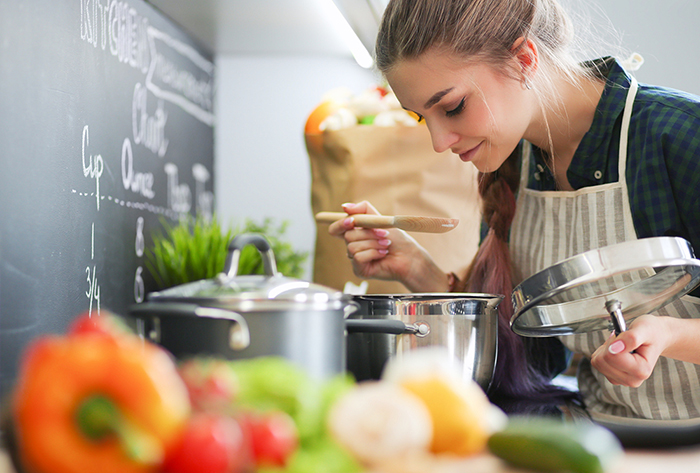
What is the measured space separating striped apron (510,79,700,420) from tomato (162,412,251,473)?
2.36 feet

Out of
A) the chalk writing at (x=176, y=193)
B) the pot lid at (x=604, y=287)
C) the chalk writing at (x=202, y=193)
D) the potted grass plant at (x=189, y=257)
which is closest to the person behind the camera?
the pot lid at (x=604, y=287)

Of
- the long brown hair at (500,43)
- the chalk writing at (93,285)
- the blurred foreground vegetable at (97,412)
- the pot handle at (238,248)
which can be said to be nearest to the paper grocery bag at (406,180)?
the long brown hair at (500,43)

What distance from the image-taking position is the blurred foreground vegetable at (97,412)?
31cm

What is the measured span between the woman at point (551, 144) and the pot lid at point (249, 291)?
1.35 feet

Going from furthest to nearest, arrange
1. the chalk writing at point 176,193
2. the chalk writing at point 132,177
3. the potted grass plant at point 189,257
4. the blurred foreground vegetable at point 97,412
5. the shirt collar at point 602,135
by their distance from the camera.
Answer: the chalk writing at point 176,193, the potted grass plant at point 189,257, the chalk writing at point 132,177, the shirt collar at point 602,135, the blurred foreground vegetable at point 97,412

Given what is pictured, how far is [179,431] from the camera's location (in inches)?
12.8

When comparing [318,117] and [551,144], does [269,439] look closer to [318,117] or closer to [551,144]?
[551,144]

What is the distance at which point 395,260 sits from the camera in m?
1.12

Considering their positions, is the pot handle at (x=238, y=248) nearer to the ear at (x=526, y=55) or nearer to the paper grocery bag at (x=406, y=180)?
the ear at (x=526, y=55)

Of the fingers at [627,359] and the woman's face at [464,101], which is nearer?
the fingers at [627,359]

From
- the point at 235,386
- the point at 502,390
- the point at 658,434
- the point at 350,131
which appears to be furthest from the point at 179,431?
the point at 350,131

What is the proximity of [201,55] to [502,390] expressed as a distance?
4.51ft

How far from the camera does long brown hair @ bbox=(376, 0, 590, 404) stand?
2.86 ft

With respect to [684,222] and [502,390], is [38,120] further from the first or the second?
[684,222]
